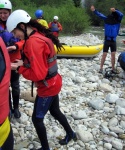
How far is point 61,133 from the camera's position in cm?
333

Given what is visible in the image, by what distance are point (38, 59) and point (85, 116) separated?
6.42ft

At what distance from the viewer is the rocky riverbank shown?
10.4 ft

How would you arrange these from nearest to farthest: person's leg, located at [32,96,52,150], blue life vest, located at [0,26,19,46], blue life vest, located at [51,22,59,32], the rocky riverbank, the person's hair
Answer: the person's hair
person's leg, located at [32,96,52,150]
blue life vest, located at [0,26,19,46]
the rocky riverbank
blue life vest, located at [51,22,59,32]

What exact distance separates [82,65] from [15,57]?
4.49 metres

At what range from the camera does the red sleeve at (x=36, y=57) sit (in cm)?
215

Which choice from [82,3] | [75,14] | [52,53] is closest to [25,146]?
[52,53]

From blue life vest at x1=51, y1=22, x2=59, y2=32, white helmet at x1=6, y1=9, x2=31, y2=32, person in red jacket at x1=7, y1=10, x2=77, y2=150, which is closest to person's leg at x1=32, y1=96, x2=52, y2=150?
person in red jacket at x1=7, y1=10, x2=77, y2=150

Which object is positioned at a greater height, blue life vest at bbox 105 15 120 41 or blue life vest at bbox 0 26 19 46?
blue life vest at bbox 0 26 19 46

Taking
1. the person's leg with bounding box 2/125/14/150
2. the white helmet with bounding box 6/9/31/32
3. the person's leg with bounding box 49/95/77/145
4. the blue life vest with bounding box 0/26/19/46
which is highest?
the white helmet with bounding box 6/9/31/32

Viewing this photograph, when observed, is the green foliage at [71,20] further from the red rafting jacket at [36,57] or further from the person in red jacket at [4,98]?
the person in red jacket at [4,98]

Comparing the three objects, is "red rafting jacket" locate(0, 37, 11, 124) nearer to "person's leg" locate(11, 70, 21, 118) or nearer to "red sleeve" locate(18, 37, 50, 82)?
"red sleeve" locate(18, 37, 50, 82)

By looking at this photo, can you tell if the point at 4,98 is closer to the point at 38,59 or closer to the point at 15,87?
the point at 38,59

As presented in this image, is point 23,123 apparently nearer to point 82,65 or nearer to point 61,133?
point 61,133

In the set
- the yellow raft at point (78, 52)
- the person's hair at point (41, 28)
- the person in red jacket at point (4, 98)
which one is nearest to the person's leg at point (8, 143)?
the person in red jacket at point (4, 98)
